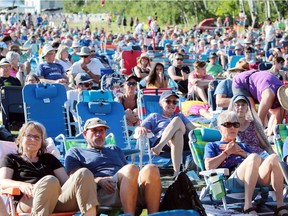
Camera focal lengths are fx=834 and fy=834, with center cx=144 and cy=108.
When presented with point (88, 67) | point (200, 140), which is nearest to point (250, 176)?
point (200, 140)

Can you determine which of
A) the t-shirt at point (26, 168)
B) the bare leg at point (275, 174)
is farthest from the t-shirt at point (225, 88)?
the t-shirt at point (26, 168)

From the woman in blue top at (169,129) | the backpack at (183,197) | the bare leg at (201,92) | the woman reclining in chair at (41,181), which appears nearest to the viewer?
the woman reclining in chair at (41,181)

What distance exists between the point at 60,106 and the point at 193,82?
402cm

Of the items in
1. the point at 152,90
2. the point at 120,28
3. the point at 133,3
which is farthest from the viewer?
the point at 133,3

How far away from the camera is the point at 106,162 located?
7012 millimetres

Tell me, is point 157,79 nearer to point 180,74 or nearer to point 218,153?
point 180,74

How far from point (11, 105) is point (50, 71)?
222 centimetres

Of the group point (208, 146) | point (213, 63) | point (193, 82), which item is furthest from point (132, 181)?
point (213, 63)

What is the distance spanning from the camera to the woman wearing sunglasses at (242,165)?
7.05 meters

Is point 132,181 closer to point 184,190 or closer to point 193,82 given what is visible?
point 184,190

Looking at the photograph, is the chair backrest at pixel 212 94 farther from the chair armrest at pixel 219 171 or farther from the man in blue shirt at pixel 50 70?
the chair armrest at pixel 219 171

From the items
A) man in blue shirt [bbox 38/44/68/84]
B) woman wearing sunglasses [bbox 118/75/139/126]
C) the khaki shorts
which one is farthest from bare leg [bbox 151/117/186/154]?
man in blue shirt [bbox 38/44/68/84]

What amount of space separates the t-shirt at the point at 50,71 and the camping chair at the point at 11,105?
2.05 metres

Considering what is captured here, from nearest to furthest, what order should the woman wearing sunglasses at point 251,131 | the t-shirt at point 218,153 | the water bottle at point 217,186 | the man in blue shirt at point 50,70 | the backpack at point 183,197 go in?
the backpack at point 183,197 < the water bottle at point 217,186 < the t-shirt at point 218,153 < the woman wearing sunglasses at point 251,131 < the man in blue shirt at point 50,70
